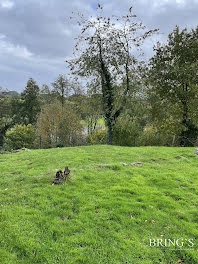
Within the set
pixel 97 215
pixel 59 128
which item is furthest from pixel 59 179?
pixel 59 128

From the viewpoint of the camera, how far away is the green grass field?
3.12m

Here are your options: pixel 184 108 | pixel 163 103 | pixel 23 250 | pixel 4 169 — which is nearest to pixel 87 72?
pixel 163 103

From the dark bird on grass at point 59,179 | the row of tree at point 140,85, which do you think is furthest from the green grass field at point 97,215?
the row of tree at point 140,85

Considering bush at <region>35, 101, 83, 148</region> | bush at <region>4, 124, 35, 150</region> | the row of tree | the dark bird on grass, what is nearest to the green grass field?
the dark bird on grass

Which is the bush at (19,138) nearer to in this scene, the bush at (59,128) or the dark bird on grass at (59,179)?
the bush at (59,128)

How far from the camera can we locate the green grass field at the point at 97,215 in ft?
10.2

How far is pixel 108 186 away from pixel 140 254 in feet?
8.57

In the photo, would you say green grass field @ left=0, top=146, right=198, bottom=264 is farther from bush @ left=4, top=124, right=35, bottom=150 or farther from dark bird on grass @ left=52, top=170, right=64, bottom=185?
bush @ left=4, top=124, right=35, bottom=150

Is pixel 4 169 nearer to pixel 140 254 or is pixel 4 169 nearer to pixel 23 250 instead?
pixel 23 250

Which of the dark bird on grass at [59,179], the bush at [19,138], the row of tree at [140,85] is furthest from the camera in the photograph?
the bush at [19,138]

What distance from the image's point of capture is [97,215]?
4.13 m

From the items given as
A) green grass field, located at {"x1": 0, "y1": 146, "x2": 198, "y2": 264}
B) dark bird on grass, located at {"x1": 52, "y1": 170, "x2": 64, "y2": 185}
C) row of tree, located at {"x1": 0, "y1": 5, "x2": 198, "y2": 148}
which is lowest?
green grass field, located at {"x1": 0, "y1": 146, "x2": 198, "y2": 264}

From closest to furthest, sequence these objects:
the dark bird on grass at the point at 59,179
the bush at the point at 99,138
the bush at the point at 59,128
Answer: the dark bird on grass at the point at 59,179, the bush at the point at 99,138, the bush at the point at 59,128

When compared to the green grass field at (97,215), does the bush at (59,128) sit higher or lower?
higher
